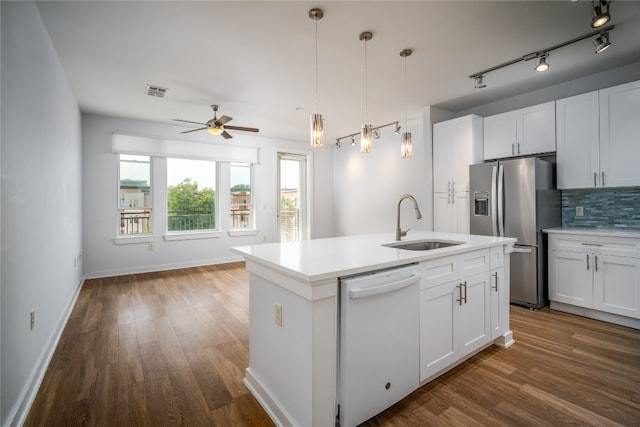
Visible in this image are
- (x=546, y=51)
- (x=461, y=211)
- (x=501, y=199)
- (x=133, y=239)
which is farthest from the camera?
(x=133, y=239)

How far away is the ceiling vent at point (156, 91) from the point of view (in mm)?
3786

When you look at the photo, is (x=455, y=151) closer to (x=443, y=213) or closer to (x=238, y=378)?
(x=443, y=213)

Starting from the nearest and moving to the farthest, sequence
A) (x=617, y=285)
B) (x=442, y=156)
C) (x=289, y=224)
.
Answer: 1. (x=617, y=285)
2. (x=442, y=156)
3. (x=289, y=224)

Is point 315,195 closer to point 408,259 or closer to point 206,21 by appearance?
point 206,21

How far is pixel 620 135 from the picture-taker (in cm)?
311

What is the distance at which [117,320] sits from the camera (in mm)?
3242

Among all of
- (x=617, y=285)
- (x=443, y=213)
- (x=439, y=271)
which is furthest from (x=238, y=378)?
(x=617, y=285)

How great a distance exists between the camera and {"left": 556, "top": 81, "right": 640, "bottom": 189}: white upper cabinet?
3.04 meters

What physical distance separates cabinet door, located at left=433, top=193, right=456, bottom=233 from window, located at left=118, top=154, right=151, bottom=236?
16.4 feet

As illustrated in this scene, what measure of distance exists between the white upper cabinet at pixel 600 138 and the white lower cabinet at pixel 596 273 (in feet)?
2.20

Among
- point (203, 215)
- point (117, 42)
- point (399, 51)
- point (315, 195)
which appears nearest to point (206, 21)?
point (117, 42)

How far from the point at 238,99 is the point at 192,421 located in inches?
151

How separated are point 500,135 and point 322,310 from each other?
Result: 152 inches

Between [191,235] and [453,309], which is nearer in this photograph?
[453,309]
